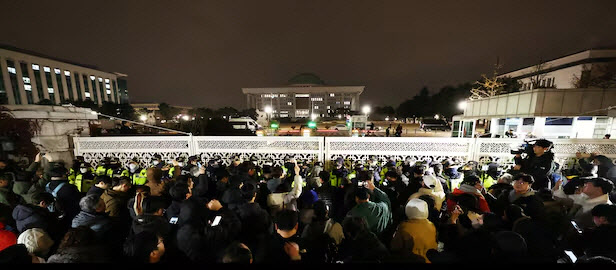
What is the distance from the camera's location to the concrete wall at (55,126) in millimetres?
6891

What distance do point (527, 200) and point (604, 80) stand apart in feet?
130

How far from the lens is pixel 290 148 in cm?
728

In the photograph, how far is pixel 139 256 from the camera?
5.65ft

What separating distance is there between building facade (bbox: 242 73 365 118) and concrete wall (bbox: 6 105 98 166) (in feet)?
224

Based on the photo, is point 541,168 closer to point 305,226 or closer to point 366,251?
point 366,251

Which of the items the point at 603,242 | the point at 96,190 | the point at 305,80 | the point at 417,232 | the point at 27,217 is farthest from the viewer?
the point at 305,80

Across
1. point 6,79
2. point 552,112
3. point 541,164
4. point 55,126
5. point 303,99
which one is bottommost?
point 541,164

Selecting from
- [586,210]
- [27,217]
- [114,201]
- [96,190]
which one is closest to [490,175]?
[586,210]

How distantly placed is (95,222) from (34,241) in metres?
0.65

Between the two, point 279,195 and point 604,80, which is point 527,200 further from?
point 604,80

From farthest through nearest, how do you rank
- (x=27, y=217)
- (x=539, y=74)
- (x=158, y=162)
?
1. (x=539, y=74)
2. (x=158, y=162)
3. (x=27, y=217)

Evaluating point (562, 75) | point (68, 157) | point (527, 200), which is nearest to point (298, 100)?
point (562, 75)

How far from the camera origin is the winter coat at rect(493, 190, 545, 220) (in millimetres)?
2598

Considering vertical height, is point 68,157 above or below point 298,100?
below
